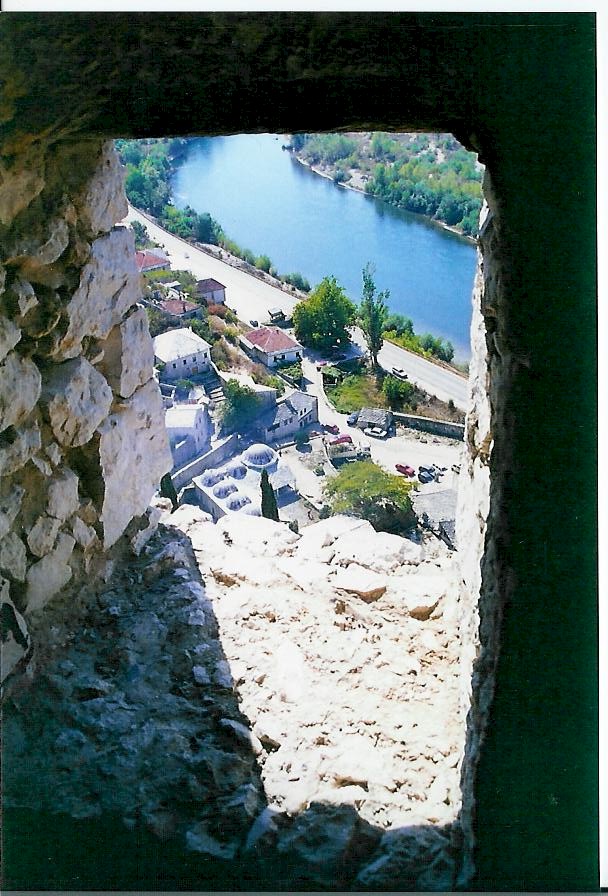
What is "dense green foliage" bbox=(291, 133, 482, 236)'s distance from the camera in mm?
3586

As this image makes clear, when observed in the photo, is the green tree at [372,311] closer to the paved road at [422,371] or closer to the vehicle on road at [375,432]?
the paved road at [422,371]

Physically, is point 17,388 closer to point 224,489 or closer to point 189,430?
point 189,430

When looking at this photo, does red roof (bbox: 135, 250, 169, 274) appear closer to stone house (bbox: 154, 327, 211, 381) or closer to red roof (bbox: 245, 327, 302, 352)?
stone house (bbox: 154, 327, 211, 381)

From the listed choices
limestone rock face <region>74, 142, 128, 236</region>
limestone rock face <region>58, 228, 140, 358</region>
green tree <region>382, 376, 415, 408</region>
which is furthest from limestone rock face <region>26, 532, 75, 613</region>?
green tree <region>382, 376, 415, 408</region>

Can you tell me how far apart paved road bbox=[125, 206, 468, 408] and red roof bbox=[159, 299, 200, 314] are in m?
0.17

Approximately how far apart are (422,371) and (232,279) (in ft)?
3.72

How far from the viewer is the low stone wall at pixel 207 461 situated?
4246mm

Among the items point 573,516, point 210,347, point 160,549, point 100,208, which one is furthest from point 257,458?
point 573,516

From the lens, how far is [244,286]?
4.23m

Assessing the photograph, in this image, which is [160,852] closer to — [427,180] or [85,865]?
[85,865]

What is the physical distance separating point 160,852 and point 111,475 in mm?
1154

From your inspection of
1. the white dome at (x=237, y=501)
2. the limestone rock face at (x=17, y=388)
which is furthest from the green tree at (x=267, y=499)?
the limestone rock face at (x=17, y=388)

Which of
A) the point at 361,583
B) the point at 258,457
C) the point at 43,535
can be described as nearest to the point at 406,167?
the point at 258,457

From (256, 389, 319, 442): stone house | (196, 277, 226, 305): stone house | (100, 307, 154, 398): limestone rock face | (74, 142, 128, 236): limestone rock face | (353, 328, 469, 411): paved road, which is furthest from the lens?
(256, 389, 319, 442): stone house
